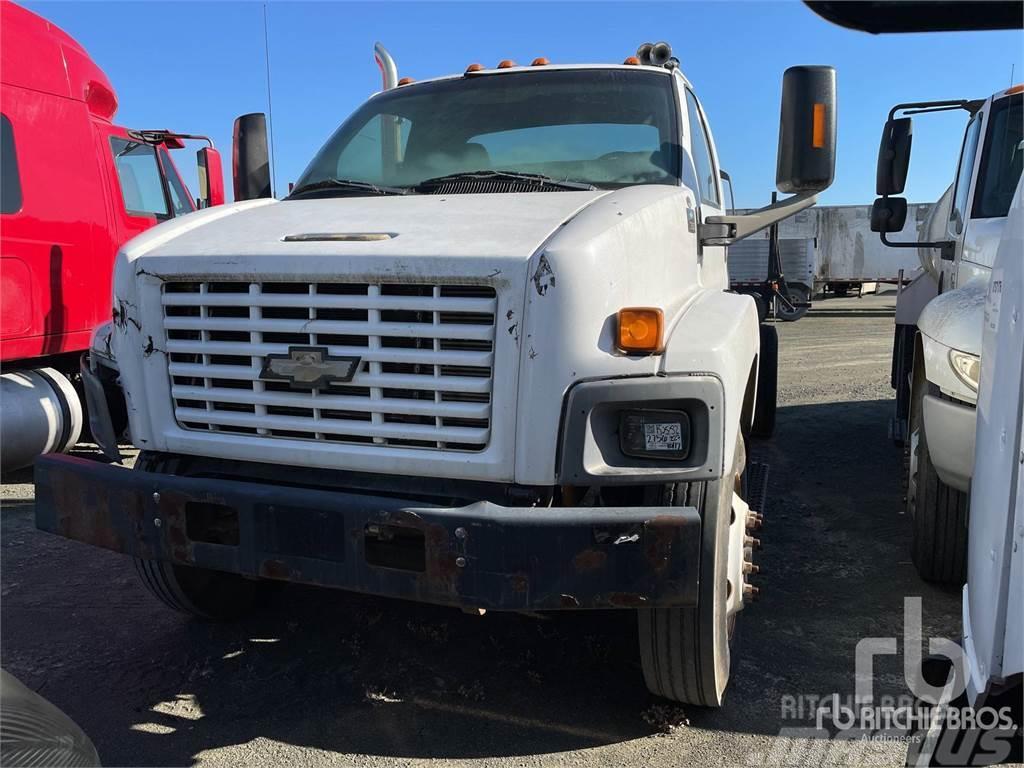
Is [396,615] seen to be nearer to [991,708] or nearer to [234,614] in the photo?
[234,614]

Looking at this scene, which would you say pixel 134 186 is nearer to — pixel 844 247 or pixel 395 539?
pixel 395 539

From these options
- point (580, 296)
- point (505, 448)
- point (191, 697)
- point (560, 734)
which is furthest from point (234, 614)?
point (580, 296)

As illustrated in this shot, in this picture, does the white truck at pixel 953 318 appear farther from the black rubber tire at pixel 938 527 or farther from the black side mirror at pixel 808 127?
the black side mirror at pixel 808 127

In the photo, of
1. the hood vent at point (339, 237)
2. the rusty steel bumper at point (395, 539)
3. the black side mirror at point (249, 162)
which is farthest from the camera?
the black side mirror at point (249, 162)

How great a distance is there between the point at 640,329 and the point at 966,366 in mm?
1609

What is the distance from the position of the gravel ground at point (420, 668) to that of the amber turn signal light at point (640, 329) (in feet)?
4.44

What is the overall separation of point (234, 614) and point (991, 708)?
308 cm

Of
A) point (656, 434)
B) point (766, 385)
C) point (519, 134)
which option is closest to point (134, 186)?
point (519, 134)

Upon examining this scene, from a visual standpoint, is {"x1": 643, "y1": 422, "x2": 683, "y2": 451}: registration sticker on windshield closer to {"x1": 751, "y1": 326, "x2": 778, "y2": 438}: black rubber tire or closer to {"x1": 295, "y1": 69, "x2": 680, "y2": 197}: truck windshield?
{"x1": 295, "y1": 69, "x2": 680, "y2": 197}: truck windshield

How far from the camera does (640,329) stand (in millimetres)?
2348

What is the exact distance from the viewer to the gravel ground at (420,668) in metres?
2.67

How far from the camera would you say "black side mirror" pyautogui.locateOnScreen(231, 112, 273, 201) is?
4.34m

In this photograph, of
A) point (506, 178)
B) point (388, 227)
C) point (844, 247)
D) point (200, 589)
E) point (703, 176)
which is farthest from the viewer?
point (844, 247)

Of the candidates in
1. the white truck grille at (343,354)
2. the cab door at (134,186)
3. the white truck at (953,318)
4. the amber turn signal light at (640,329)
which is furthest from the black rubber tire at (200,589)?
the cab door at (134,186)
